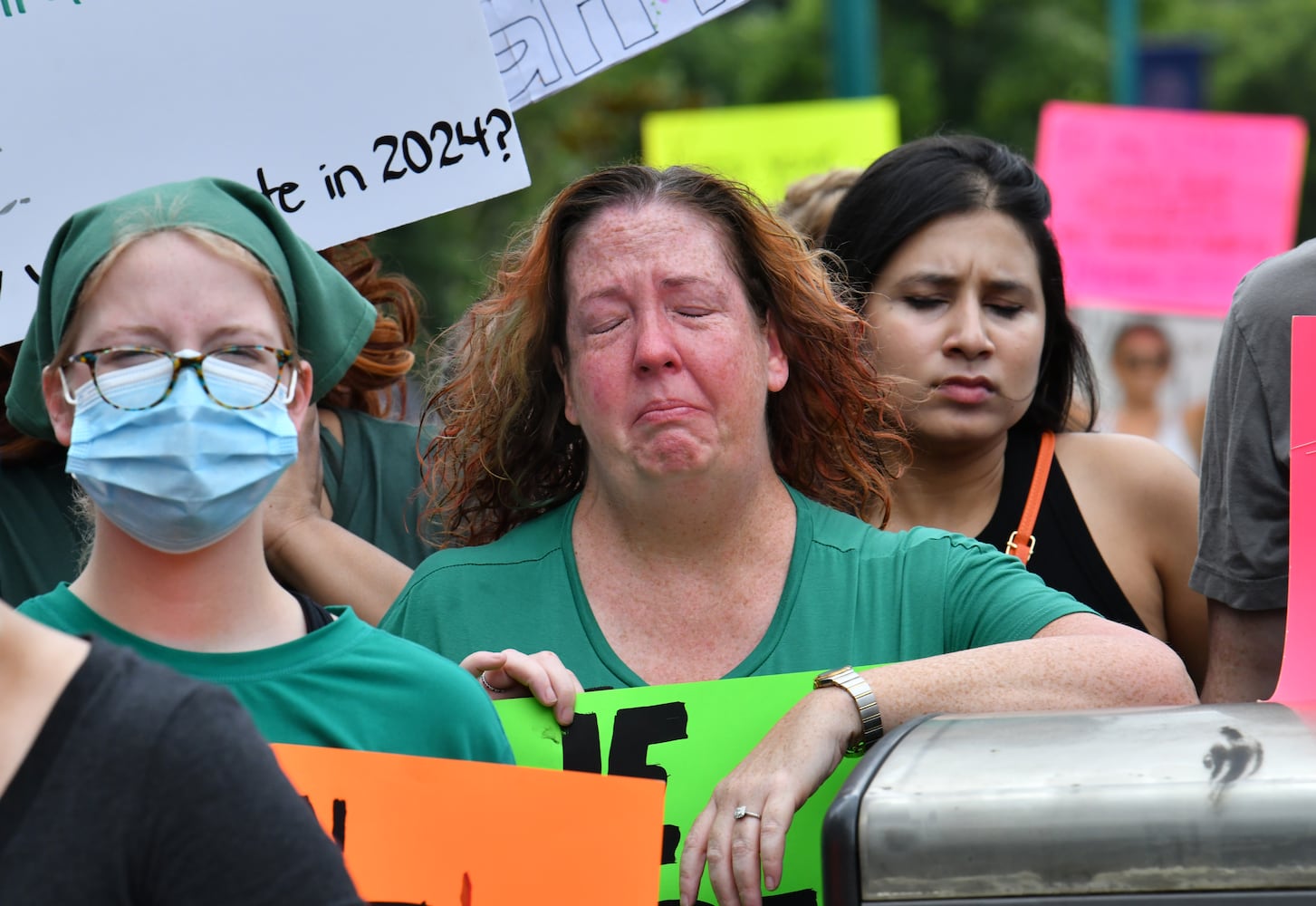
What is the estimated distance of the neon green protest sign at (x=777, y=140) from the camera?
7270mm

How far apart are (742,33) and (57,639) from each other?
17.5 m

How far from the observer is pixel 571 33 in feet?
10.1

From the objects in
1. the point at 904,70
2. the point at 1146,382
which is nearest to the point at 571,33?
the point at 1146,382

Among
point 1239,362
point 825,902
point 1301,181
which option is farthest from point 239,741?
point 1301,181

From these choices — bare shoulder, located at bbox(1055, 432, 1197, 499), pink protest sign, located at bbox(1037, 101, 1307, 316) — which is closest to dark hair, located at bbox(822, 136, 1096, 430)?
bare shoulder, located at bbox(1055, 432, 1197, 499)

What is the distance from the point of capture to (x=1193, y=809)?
5.06 feet

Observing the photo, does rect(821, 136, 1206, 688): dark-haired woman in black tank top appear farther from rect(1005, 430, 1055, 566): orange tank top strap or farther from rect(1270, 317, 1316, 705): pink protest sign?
rect(1270, 317, 1316, 705): pink protest sign

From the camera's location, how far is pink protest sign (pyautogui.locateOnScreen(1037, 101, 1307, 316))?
25.0 ft

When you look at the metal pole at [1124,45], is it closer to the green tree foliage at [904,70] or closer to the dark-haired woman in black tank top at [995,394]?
the green tree foliage at [904,70]

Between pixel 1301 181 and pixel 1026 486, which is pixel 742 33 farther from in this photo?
pixel 1026 486

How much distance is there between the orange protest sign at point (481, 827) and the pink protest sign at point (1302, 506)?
78cm

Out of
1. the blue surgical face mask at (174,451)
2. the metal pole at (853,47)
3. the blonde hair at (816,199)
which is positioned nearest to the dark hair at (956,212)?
the blonde hair at (816,199)

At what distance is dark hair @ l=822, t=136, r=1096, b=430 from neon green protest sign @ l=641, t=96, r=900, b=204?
3.94 m

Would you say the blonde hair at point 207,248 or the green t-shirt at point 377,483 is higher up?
the blonde hair at point 207,248
